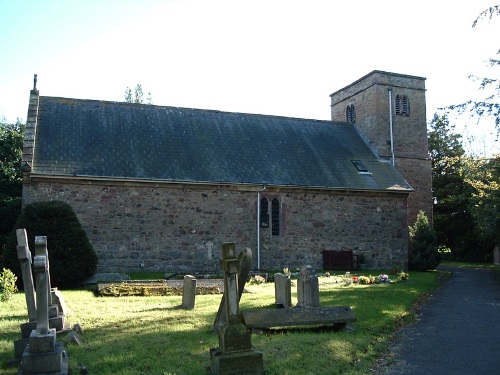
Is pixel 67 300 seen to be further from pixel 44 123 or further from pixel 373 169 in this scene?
pixel 373 169

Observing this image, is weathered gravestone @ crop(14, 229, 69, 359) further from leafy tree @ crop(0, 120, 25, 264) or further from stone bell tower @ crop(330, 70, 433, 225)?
stone bell tower @ crop(330, 70, 433, 225)

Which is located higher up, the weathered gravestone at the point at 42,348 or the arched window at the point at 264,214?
the arched window at the point at 264,214

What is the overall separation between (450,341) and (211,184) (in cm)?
1423

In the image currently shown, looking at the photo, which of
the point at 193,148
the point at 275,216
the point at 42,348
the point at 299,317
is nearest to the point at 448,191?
the point at 275,216

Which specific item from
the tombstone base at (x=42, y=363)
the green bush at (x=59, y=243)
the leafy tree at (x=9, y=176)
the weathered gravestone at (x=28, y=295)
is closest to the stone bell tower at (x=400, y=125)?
the green bush at (x=59, y=243)

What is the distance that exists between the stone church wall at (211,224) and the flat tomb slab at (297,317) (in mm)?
12483

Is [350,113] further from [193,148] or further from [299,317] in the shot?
[299,317]

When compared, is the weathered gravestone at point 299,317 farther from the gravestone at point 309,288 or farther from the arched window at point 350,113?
the arched window at point 350,113

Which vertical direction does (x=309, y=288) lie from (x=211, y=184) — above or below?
below

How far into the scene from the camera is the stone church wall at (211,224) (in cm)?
2056

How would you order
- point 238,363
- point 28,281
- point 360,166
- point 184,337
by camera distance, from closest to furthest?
point 238,363, point 28,281, point 184,337, point 360,166

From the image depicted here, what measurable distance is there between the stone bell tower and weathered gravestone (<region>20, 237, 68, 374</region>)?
24.7 m

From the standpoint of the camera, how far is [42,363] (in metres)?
6.61

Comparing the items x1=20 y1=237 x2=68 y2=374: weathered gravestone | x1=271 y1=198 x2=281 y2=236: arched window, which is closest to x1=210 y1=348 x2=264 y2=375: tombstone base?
x1=20 y1=237 x2=68 y2=374: weathered gravestone
